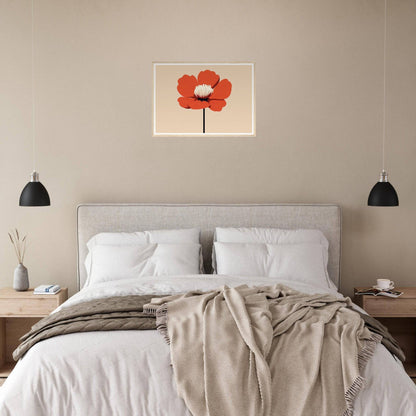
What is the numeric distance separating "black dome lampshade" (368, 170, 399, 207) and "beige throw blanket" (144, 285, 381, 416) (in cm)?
147

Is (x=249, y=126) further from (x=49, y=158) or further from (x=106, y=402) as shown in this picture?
(x=106, y=402)

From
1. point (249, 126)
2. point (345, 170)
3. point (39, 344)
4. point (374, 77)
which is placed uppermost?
point (374, 77)

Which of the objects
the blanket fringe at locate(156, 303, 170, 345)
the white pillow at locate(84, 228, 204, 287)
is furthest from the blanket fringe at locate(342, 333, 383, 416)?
the white pillow at locate(84, 228, 204, 287)

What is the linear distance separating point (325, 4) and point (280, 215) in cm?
176

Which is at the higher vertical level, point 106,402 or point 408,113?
point 408,113

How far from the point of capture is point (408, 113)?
13.8ft

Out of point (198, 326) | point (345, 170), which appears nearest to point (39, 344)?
point (198, 326)

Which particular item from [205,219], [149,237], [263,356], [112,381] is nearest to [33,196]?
[149,237]

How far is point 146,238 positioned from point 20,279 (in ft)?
3.30

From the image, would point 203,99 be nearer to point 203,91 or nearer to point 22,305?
point 203,91

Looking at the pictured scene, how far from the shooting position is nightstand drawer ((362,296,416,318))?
3814mm

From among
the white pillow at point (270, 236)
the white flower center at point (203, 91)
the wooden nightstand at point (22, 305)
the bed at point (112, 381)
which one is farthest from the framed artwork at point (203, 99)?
the bed at point (112, 381)

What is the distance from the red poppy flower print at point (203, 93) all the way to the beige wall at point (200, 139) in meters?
0.19

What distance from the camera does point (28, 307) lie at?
377 cm
